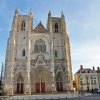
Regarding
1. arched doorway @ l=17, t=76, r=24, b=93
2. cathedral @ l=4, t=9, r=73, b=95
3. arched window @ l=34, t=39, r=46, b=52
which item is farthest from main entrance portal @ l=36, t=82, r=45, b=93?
arched window @ l=34, t=39, r=46, b=52

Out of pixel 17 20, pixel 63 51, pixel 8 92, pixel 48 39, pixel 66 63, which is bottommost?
pixel 8 92

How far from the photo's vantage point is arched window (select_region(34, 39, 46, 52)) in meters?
37.4

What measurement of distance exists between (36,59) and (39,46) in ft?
11.7

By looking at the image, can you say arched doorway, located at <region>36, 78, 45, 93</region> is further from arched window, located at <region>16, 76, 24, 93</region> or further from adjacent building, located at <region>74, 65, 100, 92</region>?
adjacent building, located at <region>74, 65, 100, 92</region>

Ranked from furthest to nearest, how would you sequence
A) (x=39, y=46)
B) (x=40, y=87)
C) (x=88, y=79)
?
(x=88, y=79) → (x=39, y=46) → (x=40, y=87)

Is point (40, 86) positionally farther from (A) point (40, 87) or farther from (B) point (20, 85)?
(B) point (20, 85)

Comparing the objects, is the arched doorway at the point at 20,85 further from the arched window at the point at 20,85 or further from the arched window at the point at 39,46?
the arched window at the point at 39,46

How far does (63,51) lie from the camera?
37750 millimetres

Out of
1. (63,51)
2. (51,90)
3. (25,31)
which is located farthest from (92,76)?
(25,31)

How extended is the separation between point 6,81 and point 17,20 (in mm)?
14243

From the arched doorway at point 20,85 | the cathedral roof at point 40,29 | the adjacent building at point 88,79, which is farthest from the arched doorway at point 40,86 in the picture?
the adjacent building at point 88,79

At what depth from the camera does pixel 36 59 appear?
35656mm

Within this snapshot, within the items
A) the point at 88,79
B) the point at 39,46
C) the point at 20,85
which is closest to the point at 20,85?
the point at 20,85

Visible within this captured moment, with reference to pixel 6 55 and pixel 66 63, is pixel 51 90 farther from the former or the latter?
pixel 6 55
